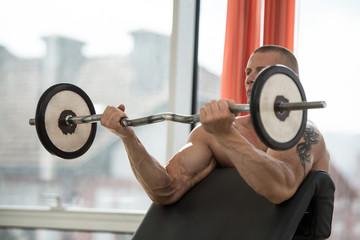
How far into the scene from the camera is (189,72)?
9.05ft

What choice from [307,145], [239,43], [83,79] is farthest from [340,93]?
[83,79]

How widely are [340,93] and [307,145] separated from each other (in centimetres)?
90

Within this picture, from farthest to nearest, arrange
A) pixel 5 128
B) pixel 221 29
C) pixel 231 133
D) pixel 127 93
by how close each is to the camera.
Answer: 1. pixel 5 128
2. pixel 127 93
3. pixel 221 29
4. pixel 231 133

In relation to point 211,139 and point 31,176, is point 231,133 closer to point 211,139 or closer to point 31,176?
point 211,139

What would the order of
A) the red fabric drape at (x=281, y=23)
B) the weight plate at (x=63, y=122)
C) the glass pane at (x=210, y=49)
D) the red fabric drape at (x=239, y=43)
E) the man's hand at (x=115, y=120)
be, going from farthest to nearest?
the glass pane at (x=210, y=49)
the red fabric drape at (x=239, y=43)
the red fabric drape at (x=281, y=23)
the weight plate at (x=63, y=122)
the man's hand at (x=115, y=120)

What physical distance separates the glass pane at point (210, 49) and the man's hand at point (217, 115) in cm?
142

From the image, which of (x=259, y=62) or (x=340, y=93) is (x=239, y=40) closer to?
(x=340, y=93)

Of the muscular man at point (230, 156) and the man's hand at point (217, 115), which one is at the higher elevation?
the man's hand at point (217, 115)

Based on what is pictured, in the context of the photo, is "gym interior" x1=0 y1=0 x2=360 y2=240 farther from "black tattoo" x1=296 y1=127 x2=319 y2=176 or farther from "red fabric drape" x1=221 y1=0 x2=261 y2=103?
"black tattoo" x1=296 y1=127 x2=319 y2=176

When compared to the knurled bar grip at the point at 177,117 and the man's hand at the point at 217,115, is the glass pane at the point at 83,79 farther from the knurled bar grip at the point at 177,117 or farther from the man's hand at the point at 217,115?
the man's hand at the point at 217,115

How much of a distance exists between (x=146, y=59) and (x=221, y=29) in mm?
492

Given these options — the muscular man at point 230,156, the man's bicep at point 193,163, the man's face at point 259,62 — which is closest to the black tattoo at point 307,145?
the muscular man at point 230,156

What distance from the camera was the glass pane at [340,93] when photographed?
7.51 feet

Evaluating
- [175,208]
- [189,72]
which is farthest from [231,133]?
[189,72]
